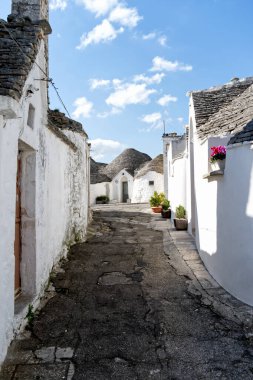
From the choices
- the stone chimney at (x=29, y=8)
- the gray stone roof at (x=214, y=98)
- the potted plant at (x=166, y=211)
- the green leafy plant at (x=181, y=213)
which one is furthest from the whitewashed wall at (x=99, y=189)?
the stone chimney at (x=29, y=8)

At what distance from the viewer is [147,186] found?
29656mm

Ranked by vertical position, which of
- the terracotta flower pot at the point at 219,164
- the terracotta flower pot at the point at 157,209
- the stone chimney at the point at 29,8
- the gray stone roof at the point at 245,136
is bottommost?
the terracotta flower pot at the point at 157,209

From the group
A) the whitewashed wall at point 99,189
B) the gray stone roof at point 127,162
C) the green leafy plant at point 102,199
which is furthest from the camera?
the gray stone roof at point 127,162

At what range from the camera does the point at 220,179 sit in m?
5.99

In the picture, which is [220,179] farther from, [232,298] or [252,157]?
[232,298]

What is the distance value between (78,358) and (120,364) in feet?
1.73

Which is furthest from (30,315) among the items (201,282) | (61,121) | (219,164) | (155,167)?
(155,167)

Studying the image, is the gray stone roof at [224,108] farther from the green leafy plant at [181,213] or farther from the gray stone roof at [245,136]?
the green leafy plant at [181,213]

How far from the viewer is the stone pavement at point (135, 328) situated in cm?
357

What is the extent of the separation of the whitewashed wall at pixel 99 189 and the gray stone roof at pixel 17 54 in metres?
29.2

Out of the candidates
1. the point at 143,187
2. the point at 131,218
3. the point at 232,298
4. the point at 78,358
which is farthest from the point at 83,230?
the point at 143,187

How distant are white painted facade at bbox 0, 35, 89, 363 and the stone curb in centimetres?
286

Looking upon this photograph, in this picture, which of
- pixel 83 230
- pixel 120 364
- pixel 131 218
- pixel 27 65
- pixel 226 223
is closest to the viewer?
pixel 120 364

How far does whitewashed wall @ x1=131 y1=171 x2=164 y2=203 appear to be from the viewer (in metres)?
29.1
